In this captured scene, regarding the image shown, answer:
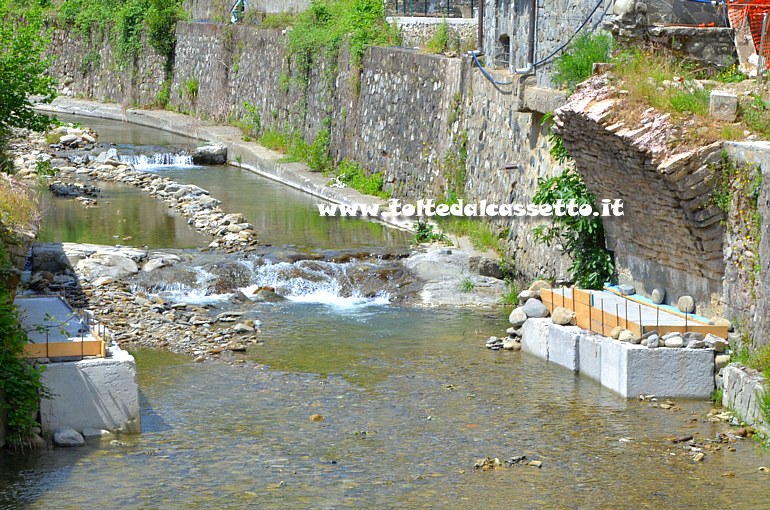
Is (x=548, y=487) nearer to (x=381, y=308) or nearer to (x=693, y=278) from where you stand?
(x=693, y=278)

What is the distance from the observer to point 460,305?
16.2 metres

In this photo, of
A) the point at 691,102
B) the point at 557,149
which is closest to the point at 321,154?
the point at 557,149

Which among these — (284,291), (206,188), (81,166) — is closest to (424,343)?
(284,291)

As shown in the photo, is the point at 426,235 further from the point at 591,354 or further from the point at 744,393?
the point at 744,393

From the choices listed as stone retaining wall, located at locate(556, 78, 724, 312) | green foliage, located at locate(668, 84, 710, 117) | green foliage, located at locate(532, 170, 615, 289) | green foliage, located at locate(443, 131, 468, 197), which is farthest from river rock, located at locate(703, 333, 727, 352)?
green foliage, located at locate(443, 131, 468, 197)

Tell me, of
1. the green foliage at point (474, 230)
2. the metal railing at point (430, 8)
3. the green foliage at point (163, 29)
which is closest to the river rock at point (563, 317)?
the green foliage at point (474, 230)

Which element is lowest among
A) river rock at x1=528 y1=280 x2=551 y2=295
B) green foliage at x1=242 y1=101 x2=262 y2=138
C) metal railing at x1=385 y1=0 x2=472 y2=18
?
river rock at x1=528 y1=280 x2=551 y2=295

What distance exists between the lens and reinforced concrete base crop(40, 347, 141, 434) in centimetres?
1041

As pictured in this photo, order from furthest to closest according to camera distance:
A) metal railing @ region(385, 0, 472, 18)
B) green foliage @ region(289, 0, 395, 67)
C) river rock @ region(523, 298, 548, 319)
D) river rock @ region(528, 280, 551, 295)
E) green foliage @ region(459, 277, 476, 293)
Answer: metal railing @ region(385, 0, 472, 18) → green foliage @ region(289, 0, 395, 67) → green foliage @ region(459, 277, 476, 293) → river rock @ region(528, 280, 551, 295) → river rock @ region(523, 298, 548, 319)

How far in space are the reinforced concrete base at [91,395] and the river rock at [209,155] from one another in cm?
1845

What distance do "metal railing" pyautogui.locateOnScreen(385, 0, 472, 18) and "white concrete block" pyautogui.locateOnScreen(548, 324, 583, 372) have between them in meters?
15.4

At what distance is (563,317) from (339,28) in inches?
598

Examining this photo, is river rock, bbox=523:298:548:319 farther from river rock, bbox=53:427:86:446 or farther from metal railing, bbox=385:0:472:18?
metal railing, bbox=385:0:472:18

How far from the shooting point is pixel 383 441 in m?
10.8
